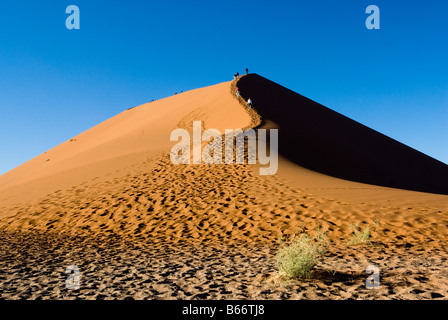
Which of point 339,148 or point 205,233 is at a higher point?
point 339,148

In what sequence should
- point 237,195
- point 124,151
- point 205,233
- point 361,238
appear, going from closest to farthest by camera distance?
point 361,238 → point 205,233 → point 237,195 → point 124,151

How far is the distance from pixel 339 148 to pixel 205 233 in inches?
654

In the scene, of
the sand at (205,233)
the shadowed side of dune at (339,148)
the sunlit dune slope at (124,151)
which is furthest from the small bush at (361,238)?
the sunlit dune slope at (124,151)

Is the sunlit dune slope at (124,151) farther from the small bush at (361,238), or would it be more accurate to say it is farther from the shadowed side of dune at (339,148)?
the small bush at (361,238)

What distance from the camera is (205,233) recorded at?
8938 mm

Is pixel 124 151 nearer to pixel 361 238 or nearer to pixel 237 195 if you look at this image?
pixel 237 195

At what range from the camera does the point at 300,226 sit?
340 inches

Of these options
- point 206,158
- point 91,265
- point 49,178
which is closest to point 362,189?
point 206,158

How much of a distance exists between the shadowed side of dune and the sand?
4.68 ft

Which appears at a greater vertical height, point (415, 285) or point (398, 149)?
point (398, 149)

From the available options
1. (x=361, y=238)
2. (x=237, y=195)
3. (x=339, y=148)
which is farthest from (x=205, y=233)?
(x=339, y=148)
